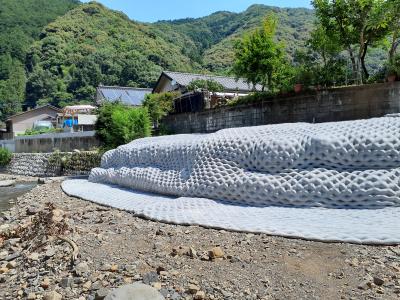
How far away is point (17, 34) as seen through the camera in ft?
154

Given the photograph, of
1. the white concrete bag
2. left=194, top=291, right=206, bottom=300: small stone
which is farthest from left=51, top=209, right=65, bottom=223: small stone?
left=194, top=291, right=206, bottom=300: small stone

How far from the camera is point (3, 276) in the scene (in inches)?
156

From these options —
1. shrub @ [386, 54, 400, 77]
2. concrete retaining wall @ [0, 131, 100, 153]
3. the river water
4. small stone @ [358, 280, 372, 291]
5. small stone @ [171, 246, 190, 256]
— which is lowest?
the river water

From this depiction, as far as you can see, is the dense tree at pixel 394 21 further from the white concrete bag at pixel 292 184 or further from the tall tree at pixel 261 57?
the white concrete bag at pixel 292 184

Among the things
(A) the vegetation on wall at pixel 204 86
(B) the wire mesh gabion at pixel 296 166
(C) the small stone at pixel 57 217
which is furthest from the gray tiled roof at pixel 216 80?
(C) the small stone at pixel 57 217

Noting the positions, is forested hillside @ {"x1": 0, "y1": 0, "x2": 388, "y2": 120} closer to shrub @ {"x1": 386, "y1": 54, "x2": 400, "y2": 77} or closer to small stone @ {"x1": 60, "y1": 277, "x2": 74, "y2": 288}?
shrub @ {"x1": 386, "y1": 54, "x2": 400, "y2": 77}

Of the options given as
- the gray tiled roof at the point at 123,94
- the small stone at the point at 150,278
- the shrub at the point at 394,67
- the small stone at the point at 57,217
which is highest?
the gray tiled roof at the point at 123,94

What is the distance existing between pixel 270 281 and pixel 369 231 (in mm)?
1441

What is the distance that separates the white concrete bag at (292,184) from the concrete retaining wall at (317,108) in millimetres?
2744

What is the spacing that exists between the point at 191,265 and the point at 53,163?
598 inches

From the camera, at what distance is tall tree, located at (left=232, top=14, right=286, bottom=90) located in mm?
12414

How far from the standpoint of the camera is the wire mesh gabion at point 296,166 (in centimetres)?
496

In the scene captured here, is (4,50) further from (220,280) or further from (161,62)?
(220,280)

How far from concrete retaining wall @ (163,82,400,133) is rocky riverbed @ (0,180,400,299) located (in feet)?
17.6
